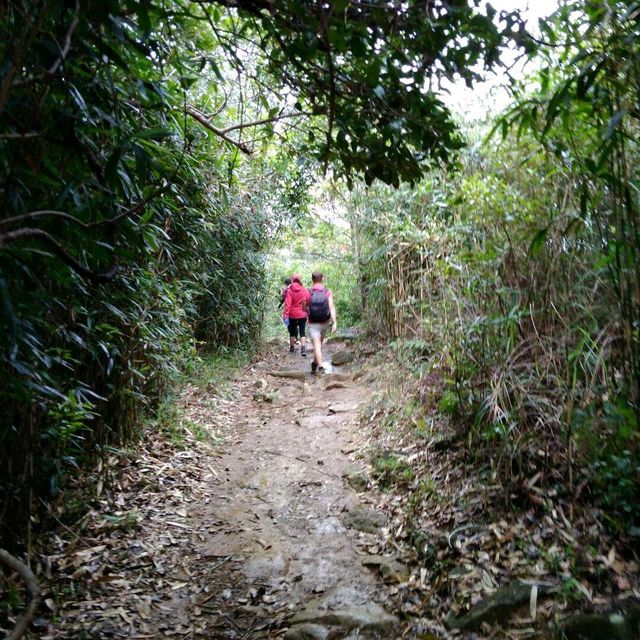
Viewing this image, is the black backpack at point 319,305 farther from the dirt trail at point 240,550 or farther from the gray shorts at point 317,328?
the dirt trail at point 240,550

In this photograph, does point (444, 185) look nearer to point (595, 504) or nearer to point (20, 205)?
point (595, 504)

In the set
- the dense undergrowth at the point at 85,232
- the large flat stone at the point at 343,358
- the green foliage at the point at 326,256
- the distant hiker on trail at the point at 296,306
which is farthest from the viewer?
the green foliage at the point at 326,256

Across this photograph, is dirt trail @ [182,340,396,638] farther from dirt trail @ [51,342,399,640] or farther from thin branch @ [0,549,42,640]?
thin branch @ [0,549,42,640]

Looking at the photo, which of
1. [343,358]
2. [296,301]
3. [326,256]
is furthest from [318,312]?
[326,256]

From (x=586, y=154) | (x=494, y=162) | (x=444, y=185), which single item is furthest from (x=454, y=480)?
(x=444, y=185)

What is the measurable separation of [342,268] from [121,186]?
8613 millimetres

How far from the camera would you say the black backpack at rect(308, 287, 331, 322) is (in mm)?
7242

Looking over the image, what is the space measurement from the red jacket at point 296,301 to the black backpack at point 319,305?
1203 mm

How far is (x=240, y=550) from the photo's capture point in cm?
296

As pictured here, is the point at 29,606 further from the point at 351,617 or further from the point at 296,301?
the point at 296,301

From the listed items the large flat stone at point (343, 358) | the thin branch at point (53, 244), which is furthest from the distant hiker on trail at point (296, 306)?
the thin branch at point (53, 244)

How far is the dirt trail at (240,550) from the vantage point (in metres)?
2.31

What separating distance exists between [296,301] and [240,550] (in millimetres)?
5969

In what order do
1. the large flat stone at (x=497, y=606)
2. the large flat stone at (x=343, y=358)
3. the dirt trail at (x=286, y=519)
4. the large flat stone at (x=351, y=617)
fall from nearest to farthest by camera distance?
the large flat stone at (x=497, y=606) < the large flat stone at (x=351, y=617) < the dirt trail at (x=286, y=519) < the large flat stone at (x=343, y=358)
